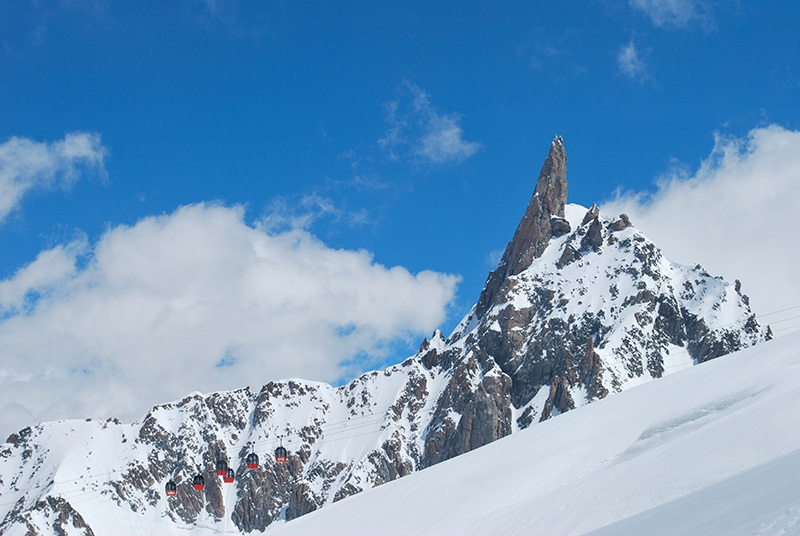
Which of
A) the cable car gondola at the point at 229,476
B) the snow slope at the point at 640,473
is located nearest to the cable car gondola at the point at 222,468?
the cable car gondola at the point at 229,476

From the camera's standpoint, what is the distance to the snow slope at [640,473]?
17047mm

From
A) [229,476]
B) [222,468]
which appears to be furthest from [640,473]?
[229,476]

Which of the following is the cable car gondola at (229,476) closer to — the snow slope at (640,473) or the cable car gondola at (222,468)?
the cable car gondola at (222,468)

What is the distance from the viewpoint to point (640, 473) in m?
26.5

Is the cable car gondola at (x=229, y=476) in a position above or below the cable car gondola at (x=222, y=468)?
below

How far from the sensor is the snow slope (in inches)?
671

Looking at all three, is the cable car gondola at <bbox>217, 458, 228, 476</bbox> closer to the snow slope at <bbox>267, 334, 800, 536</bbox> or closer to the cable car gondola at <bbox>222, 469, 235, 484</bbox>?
the cable car gondola at <bbox>222, 469, 235, 484</bbox>

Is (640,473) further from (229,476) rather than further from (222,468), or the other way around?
(229,476)

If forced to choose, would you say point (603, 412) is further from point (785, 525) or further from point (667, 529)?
point (785, 525)

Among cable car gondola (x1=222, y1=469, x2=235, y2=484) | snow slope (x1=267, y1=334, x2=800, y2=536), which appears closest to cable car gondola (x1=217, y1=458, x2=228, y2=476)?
cable car gondola (x1=222, y1=469, x2=235, y2=484)

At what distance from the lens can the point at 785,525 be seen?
12.8m

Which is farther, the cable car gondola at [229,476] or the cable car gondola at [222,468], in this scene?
the cable car gondola at [229,476]

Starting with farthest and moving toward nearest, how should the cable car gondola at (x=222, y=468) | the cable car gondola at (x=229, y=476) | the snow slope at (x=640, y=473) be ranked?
the cable car gondola at (x=229, y=476), the cable car gondola at (x=222, y=468), the snow slope at (x=640, y=473)

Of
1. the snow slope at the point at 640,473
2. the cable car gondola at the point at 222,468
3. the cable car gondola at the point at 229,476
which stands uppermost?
the cable car gondola at the point at 222,468
